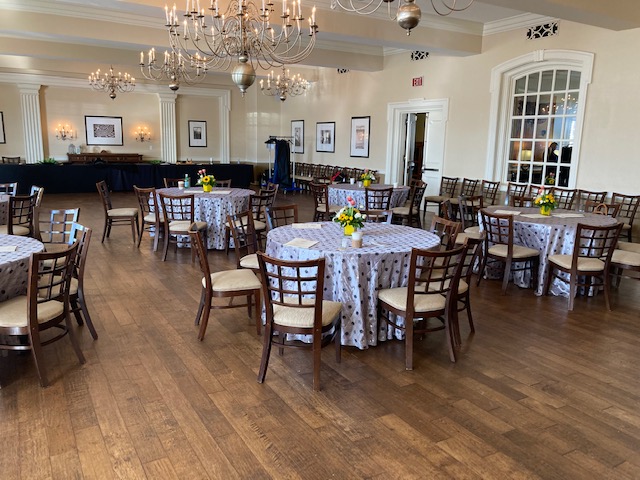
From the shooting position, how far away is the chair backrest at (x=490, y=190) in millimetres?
9323

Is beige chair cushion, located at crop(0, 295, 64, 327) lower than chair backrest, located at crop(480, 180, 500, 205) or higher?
lower

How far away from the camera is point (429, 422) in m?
2.91

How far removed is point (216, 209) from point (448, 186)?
540 centimetres

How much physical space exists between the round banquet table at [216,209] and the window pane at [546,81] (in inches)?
218

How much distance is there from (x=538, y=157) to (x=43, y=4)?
8.61 m

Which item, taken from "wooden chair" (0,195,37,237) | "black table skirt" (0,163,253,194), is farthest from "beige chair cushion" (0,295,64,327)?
"black table skirt" (0,163,253,194)

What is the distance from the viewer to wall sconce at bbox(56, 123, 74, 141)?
1551cm

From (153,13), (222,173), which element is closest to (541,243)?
(153,13)

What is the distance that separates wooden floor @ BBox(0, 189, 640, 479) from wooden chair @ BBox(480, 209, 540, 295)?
3.00 ft

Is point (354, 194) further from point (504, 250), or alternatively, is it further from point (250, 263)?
point (250, 263)

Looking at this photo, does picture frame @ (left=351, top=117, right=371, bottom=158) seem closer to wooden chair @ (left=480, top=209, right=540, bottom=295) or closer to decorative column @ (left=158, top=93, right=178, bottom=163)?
decorative column @ (left=158, top=93, right=178, bottom=163)

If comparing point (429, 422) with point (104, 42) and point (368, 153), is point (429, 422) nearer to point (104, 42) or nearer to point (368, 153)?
point (104, 42)

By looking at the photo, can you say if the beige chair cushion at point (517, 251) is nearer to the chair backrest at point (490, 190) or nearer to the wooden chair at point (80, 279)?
the chair backrest at point (490, 190)

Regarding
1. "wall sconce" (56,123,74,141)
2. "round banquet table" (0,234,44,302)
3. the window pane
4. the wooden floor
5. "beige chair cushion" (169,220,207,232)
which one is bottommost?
the wooden floor
